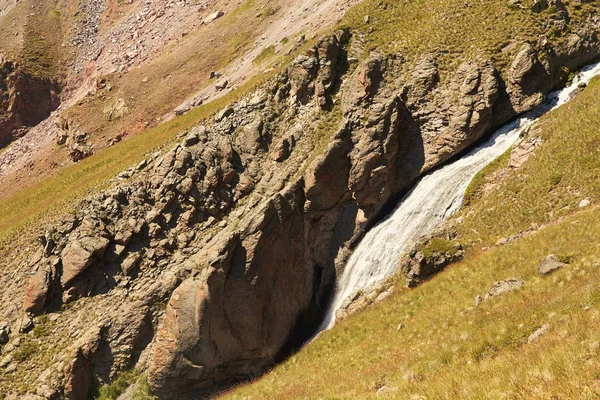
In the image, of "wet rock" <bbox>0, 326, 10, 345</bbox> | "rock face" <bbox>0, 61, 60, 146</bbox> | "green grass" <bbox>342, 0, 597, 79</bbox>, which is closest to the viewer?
"wet rock" <bbox>0, 326, 10, 345</bbox>

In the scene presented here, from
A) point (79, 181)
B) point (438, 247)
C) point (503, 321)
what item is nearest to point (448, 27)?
point (438, 247)

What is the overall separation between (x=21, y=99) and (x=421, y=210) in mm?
120552

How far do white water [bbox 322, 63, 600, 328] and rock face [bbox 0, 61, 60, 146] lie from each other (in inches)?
4469

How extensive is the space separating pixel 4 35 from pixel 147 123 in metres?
74.0

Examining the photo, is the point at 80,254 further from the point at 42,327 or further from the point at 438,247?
the point at 438,247

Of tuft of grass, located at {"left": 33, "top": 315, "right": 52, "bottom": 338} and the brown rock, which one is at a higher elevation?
tuft of grass, located at {"left": 33, "top": 315, "right": 52, "bottom": 338}

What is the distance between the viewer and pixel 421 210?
123 ft

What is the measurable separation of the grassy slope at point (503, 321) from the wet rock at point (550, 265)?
63 cm

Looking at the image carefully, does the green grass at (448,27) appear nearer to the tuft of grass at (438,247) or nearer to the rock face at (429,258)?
the tuft of grass at (438,247)

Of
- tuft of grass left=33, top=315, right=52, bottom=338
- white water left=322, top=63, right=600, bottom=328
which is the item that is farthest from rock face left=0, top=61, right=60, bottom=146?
white water left=322, top=63, right=600, bottom=328

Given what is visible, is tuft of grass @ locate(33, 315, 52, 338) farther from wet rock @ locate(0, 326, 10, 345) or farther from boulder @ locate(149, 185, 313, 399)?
boulder @ locate(149, 185, 313, 399)

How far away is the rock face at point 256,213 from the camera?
35.8 metres

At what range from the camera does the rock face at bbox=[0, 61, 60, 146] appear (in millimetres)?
114125

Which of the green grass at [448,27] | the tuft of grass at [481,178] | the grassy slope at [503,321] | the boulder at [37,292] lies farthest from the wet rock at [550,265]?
the boulder at [37,292]
